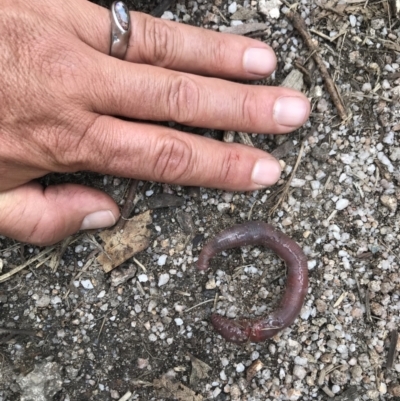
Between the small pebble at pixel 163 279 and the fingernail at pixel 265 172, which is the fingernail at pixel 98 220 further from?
the fingernail at pixel 265 172

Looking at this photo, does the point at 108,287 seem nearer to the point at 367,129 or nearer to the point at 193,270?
the point at 193,270

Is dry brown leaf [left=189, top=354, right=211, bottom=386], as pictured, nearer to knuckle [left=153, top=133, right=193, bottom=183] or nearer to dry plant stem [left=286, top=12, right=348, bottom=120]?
knuckle [left=153, top=133, right=193, bottom=183]

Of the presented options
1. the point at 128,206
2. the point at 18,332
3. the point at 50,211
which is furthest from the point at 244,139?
the point at 18,332

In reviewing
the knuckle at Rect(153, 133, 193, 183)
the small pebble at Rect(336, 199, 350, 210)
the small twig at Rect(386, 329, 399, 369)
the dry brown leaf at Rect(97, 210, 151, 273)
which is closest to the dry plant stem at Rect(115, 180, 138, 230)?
the dry brown leaf at Rect(97, 210, 151, 273)

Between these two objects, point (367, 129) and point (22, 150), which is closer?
point (22, 150)

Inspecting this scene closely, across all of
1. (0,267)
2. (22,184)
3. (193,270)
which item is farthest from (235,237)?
(0,267)

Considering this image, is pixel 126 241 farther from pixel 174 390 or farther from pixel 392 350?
pixel 392 350

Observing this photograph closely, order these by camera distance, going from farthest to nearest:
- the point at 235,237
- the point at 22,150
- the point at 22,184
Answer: the point at 235,237
the point at 22,184
the point at 22,150
